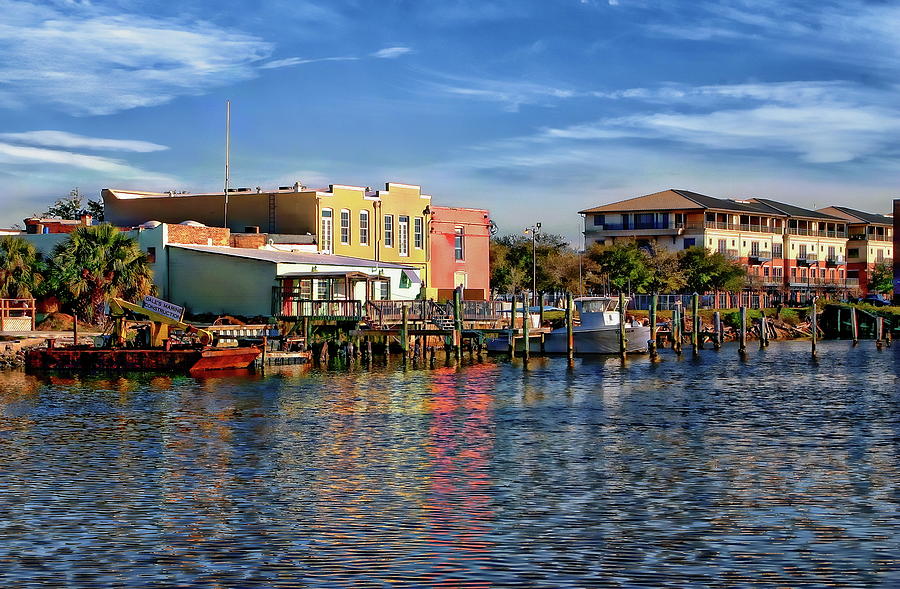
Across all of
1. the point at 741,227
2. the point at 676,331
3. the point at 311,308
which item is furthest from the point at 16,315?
the point at 741,227

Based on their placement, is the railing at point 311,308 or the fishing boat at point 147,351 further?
the railing at point 311,308

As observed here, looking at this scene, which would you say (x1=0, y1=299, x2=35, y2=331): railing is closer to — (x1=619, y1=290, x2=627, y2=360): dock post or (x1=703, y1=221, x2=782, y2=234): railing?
(x1=619, y1=290, x2=627, y2=360): dock post

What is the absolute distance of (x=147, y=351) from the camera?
5791cm

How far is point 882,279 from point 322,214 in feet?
325

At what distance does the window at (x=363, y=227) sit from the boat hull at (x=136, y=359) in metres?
26.6

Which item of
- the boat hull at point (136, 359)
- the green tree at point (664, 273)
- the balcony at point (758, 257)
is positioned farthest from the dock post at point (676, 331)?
the balcony at point (758, 257)

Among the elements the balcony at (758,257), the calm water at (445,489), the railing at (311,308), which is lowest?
the calm water at (445,489)

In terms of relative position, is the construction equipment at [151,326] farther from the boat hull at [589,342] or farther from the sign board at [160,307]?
the boat hull at [589,342]

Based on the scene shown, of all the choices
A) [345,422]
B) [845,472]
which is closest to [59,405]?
[345,422]

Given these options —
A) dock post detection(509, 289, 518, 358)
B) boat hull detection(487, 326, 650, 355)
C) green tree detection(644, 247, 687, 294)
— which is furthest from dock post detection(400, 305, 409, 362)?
green tree detection(644, 247, 687, 294)

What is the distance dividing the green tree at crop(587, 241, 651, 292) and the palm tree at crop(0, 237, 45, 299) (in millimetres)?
68691

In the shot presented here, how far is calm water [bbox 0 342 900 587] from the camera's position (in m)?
19.2

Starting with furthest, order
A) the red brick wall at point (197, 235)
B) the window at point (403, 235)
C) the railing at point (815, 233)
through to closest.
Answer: the railing at point (815, 233), the window at point (403, 235), the red brick wall at point (197, 235)

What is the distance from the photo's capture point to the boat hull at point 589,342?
74.4 meters
